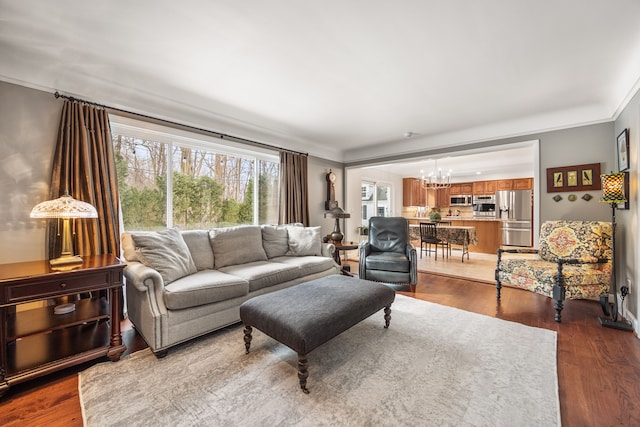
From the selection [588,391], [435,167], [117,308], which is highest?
[435,167]

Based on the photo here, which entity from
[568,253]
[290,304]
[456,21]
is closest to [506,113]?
[568,253]

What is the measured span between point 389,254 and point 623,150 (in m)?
2.77

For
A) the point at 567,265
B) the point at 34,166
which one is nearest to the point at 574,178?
the point at 567,265

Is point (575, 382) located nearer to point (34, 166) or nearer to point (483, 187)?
point (34, 166)

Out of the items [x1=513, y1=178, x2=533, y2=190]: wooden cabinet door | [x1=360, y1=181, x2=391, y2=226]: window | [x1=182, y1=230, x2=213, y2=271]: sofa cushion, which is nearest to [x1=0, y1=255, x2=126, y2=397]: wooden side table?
[x1=182, y1=230, x2=213, y2=271]: sofa cushion

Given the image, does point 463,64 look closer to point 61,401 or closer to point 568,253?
point 568,253

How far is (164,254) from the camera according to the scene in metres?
2.37

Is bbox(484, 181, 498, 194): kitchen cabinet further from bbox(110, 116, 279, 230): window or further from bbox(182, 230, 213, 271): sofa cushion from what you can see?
bbox(182, 230, 213, 271): sofa cushion

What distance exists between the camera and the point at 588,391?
1.61 metres

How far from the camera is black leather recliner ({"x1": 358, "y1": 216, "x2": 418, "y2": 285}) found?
11.7 feet

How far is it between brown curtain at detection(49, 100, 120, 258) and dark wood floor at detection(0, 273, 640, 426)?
0.92m

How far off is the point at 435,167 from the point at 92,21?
7.19 meters

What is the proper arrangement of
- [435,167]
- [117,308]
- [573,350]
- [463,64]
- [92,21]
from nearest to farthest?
[92,21] → [117,308] → [573,350] → [463,64] → [435,167]

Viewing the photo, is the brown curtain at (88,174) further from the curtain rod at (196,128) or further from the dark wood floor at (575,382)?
the dark wood floor at (575,382)
